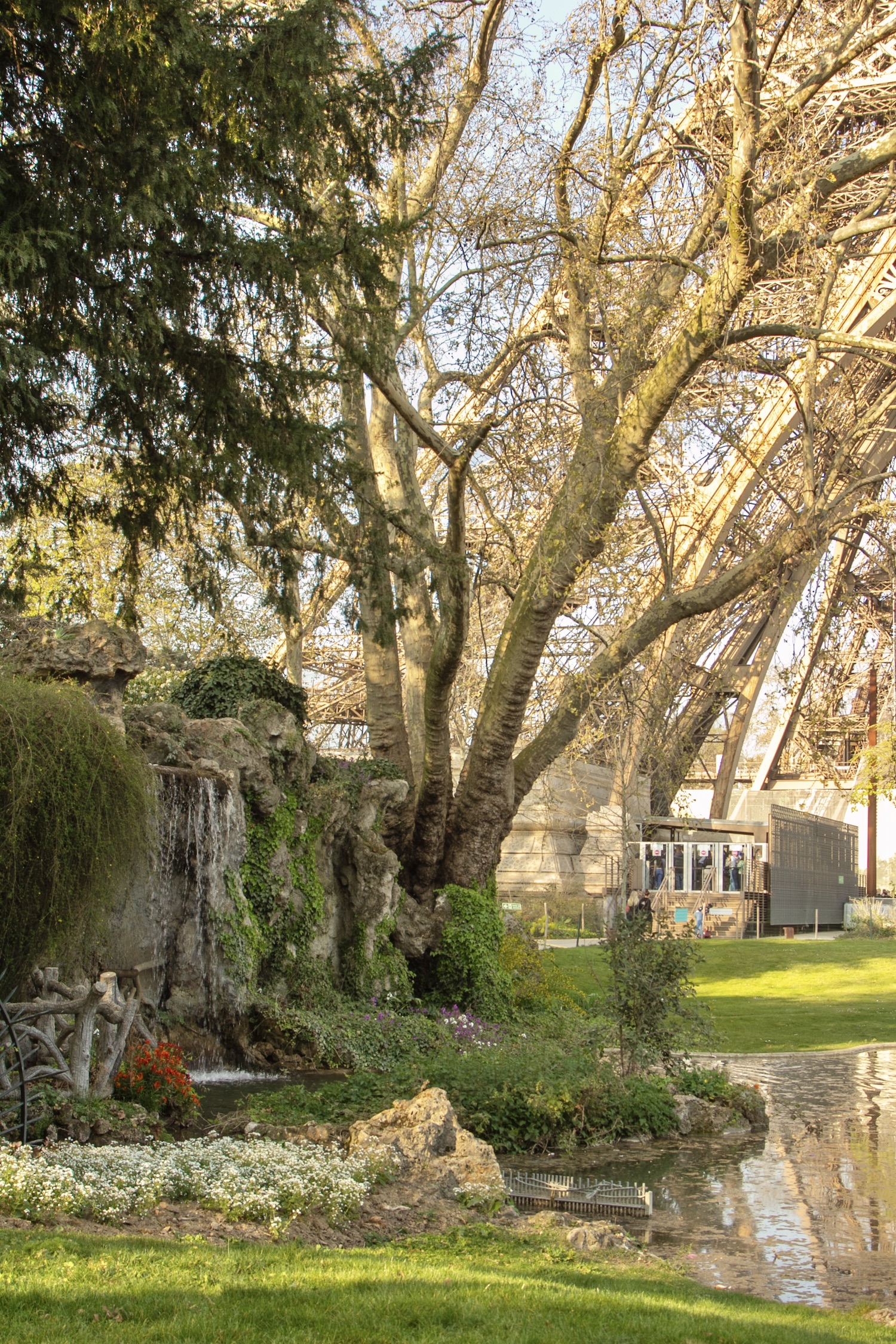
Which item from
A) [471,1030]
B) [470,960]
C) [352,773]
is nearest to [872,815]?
[470,960]

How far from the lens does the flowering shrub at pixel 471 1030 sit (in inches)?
538

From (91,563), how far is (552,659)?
25.2 ft

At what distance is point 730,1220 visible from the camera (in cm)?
770

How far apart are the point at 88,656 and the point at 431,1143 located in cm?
602

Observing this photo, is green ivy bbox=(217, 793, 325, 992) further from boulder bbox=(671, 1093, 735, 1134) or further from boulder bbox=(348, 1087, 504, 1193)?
boulder bbox=(671, 1093, 735, 1134)

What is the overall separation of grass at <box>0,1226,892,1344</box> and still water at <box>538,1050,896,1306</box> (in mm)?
777

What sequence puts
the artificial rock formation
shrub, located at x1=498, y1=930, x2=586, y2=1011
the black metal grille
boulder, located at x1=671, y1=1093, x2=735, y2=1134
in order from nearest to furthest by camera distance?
1. boulder, located at x1=671, y1=1093, x2=735, y2=1134
2. the artificial rock formation
3. shrub, located at x1=498, y1=930, x2=586, y2=1011
4. the black metal grille

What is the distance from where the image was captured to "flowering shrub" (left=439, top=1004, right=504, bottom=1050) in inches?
538

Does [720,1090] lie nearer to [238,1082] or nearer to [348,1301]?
[238,1082]

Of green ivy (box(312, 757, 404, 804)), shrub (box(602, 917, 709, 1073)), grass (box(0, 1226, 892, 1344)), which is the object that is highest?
green ivy (box(312, 757, 404, 804))

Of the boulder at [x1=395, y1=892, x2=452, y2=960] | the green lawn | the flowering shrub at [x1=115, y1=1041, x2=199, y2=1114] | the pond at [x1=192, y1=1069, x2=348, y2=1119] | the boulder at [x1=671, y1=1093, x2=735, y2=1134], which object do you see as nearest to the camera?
the flowering shrub at [x1=115, y1=1041, x2=199, y2=1114]

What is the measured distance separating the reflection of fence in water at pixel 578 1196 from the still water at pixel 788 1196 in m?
0.15

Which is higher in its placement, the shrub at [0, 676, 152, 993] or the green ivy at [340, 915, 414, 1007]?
the shrub at [0, 676, 152, 993]

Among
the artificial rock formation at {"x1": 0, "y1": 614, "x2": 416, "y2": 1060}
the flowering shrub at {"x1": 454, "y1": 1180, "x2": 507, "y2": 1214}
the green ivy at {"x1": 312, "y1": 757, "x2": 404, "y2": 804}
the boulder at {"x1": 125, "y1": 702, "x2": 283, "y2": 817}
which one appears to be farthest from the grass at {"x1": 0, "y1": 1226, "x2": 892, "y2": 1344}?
the green ivy at {"x1": 312, "y1": 757, "x2": 404, "y2": 804}
